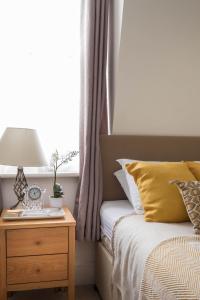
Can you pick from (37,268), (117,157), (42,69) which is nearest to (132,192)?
(117,157)

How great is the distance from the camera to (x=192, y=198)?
183 centimetres

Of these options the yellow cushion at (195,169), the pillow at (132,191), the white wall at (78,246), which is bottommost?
the white wall at (78,246)

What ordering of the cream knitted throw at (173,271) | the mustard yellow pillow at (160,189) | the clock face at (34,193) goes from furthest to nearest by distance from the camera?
the clock face at (34,193), the mustard yellow pillow at (160,189), the cream knitted throw at (173,271)

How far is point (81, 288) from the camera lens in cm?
265

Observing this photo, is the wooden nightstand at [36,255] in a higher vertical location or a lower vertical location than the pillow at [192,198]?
lower

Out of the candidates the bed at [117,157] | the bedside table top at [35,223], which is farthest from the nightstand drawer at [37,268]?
the bed at [117,157]

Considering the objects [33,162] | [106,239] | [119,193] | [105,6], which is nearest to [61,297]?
[106,239]

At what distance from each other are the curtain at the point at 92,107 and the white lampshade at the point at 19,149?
17.9 inches

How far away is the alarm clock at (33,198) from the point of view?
237 centimetres

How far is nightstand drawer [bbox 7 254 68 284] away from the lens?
211cm

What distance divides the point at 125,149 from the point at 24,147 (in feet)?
2.71

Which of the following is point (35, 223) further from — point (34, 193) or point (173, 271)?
point (173, 271)

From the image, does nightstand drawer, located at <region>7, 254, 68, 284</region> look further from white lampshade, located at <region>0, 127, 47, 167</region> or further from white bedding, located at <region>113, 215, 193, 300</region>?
white lampshade, located at <region>0, 127, 47, 167</region>

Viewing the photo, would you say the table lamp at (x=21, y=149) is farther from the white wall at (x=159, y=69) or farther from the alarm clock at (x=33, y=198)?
the white wall at (x=159, y=69)
